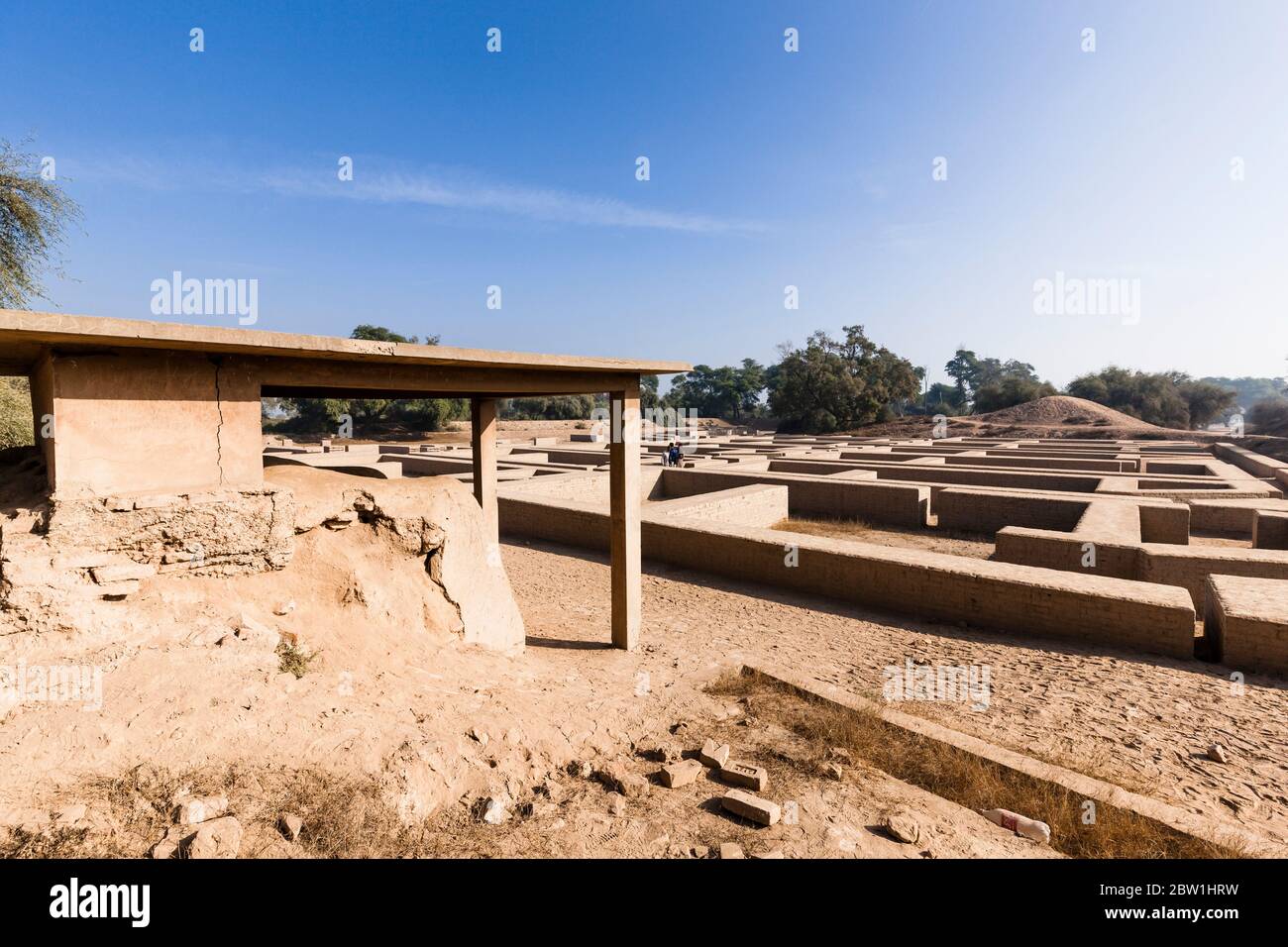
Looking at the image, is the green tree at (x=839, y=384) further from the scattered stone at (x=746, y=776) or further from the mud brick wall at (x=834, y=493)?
the scattered stone at (x=746, y=776)

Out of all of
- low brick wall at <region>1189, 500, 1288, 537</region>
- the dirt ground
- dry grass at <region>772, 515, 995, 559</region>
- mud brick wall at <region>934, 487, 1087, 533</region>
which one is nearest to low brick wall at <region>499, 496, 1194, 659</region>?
the dirt ground

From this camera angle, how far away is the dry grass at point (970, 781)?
2.89 meters

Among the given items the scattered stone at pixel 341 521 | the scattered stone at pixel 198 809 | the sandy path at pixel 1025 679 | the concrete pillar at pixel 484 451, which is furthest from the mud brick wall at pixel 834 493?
the scattered stone at pixel 198 809

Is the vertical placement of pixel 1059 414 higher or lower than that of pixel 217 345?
higher

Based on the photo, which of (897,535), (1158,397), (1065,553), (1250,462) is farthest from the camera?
(1158,397)

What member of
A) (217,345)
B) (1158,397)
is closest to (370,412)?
(217,345)

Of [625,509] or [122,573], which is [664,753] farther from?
[122,573]

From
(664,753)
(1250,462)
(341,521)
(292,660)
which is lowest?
(664,753)

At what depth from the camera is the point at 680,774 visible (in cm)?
337

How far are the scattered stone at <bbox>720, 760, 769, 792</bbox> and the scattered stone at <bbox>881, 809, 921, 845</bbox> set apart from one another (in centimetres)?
64

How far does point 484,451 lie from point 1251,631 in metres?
7.36

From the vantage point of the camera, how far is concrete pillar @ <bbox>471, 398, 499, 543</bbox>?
254 inches
